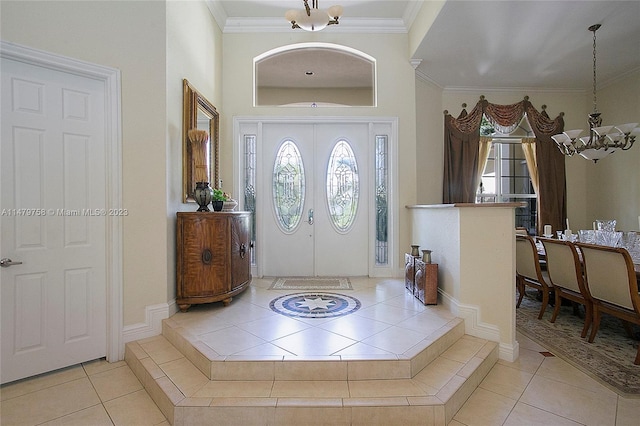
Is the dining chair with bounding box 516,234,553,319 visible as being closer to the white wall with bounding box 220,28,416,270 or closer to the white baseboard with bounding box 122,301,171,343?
the white wall with bounding box 220,28,416,270

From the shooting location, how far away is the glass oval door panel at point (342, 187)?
4676 millimetres

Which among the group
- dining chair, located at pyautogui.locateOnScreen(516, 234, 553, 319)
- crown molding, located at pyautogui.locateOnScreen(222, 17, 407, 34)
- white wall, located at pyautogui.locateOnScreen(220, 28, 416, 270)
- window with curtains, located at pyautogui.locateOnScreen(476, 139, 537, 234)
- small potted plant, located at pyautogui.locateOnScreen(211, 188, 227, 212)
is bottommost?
dining chair, located at pyautogui.locateOnScreen(516, 234, 553, 319)

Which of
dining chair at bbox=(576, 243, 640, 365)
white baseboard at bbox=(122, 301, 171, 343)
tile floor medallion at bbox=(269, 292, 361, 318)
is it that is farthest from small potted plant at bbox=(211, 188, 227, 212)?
dining chair at bbox=(576, 243, 640, 365)

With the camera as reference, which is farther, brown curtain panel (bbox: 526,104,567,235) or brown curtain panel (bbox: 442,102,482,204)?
brown curtain panel (bbox: 526,104,567,235)

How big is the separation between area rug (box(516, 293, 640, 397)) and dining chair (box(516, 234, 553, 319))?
0.24m

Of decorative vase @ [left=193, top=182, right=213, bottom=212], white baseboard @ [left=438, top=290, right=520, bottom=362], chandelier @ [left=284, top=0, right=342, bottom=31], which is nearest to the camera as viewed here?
white baseboard @ [left=438, top=290, right=520, bottom=362]

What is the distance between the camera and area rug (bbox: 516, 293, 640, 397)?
234 centimetres

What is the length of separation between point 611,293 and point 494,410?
1.70 meters

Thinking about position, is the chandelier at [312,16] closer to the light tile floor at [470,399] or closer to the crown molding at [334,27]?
the crown molding at [334,27]

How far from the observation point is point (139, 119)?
2727 millimetres

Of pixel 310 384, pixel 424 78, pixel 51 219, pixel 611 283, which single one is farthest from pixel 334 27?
pixel 310 384

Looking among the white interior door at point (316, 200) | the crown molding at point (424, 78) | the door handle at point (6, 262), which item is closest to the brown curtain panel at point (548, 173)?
the crown molding at point (424, 78)

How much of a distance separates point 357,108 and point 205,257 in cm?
303

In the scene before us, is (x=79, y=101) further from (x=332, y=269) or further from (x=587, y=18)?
(x=587, y=18)
